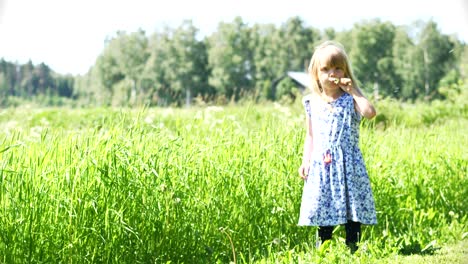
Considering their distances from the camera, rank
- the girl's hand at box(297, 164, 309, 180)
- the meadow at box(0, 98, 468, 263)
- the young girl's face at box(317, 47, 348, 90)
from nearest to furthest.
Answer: the meadow at box(0, 98, 468, 263) < the young girl's face at box(317, 47, 348, 90) < the girl's hand at box(297, 164, 309, 180)

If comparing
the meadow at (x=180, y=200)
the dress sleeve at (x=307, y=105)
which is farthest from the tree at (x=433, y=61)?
the dress sleeve at (x=307, y=105)

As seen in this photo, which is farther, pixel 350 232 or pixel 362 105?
pixel 350 232

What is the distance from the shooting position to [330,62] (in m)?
3.53

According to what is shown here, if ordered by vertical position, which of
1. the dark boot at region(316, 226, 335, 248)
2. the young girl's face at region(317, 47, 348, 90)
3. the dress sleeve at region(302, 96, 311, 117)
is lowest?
the dark boot at region(316, 226, 335, 248)

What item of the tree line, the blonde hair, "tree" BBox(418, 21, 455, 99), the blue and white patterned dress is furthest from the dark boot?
→ the tree line

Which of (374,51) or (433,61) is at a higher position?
(374,51)

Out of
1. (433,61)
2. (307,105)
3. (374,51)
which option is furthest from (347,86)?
(433,61)

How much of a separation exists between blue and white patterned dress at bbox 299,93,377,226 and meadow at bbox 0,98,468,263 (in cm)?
18

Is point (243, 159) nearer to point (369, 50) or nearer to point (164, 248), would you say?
point (164, 248)

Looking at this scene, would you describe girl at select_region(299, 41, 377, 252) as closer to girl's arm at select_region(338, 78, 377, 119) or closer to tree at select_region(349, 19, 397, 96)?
girl's arm at select_region(338, 78, 377, 119)

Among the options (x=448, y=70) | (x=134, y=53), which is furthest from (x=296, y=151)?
(x=134, y=53)

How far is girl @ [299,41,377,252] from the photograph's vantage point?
11.4 ft

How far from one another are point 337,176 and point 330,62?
656 mm

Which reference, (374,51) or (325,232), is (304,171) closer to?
(325,232)
